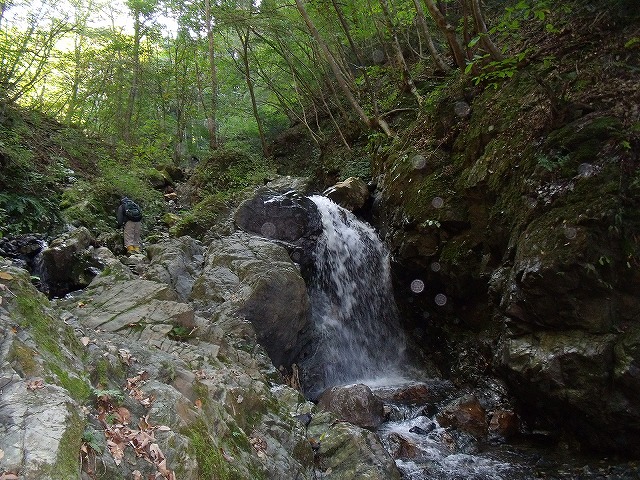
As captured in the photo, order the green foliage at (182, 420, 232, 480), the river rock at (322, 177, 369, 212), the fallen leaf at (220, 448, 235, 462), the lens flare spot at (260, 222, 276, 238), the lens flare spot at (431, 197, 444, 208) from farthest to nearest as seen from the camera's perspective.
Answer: the river rock at (322, 177, 369, 212) → the lens flare spot at (260, 222, 276, 238) → the lens flare spot at (431, 197, 444, 208) → the fallen leaf at (220, 448, 235, 462) → the green foliage at (182, 420, 232, 480)

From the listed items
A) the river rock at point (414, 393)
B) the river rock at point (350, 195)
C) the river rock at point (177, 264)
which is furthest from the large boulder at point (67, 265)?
the river rock at point (350, 195)

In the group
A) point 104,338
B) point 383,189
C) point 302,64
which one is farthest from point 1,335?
point 302,64

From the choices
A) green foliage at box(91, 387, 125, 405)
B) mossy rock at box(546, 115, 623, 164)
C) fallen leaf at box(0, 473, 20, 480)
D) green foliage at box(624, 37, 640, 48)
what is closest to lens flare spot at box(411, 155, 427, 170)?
mossy rock at box(546, 115, 623, 164)

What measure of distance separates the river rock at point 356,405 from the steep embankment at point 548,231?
203cm

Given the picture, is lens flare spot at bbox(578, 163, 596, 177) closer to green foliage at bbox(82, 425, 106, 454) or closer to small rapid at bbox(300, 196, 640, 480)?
small rapid at bbox(300, 196, 640, 480)

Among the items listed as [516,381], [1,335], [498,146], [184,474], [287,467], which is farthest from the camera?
Result: [498,146]

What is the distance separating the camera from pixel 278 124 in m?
21.4

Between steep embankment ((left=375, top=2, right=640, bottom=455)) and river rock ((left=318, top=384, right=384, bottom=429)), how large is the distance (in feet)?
6.66

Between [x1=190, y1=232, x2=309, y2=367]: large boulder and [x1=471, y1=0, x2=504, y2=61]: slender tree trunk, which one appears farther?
[x1=190, y1=232, x2=309, y2=367]: large boulder

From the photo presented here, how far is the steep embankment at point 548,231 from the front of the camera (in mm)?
5219

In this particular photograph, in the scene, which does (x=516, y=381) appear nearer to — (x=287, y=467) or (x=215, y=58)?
(x=287, y=467)

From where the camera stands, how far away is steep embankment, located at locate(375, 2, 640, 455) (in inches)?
205

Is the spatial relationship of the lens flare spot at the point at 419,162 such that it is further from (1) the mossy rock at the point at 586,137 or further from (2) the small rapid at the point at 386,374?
(1) the mossy rock at the point at 586,137

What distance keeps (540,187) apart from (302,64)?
11.0 meters
